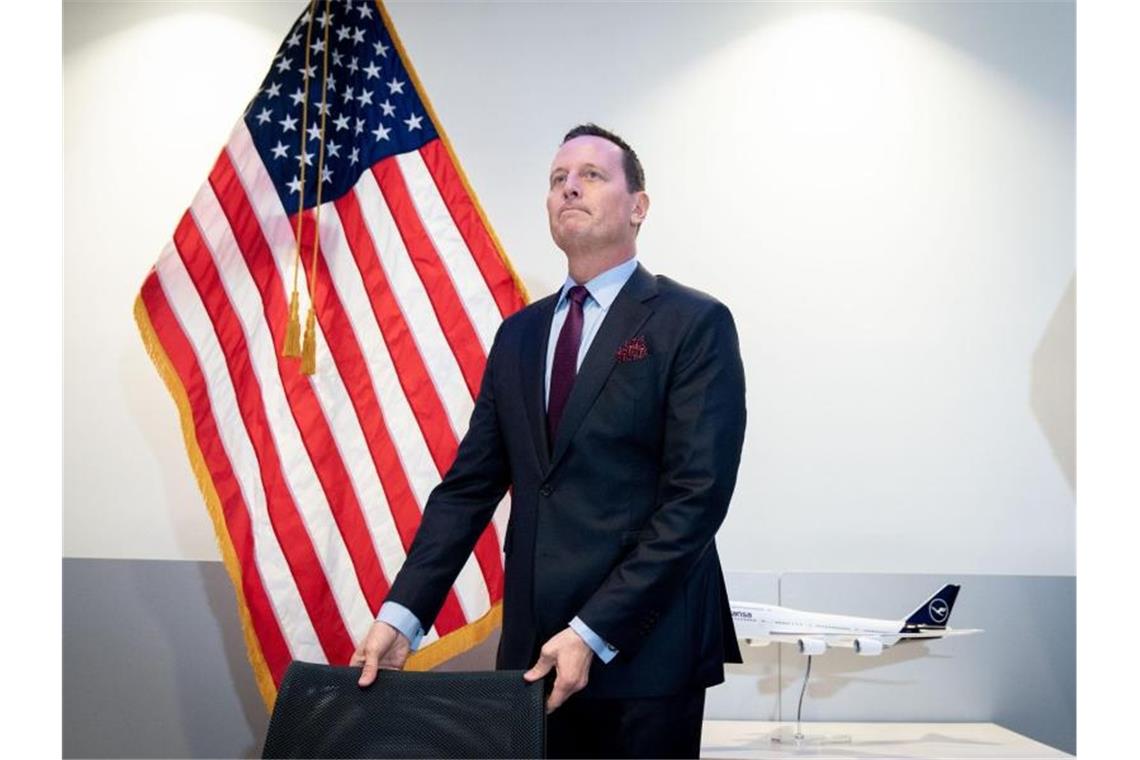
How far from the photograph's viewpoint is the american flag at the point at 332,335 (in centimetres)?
299

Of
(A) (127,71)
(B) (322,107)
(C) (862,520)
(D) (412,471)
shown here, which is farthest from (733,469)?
(A) (127,71)

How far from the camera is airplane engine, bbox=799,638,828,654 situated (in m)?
3.05

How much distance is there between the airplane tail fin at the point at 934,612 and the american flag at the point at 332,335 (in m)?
1.13

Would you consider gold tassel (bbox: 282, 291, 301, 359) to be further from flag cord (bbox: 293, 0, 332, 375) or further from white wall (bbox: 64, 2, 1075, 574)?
white wall (bbox: 64, 2, 1075, 574)

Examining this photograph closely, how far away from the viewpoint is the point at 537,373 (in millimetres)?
2180

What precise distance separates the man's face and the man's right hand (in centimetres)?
79

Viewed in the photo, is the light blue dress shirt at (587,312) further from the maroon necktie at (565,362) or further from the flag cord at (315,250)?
the flag cord at (315,250)

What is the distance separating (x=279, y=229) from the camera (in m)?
3.11

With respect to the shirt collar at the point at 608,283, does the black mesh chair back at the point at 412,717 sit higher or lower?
lower

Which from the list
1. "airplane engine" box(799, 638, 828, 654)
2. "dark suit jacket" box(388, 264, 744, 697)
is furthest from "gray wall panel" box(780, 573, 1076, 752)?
"dark suit jacket" box(388, 264, 744, 697)

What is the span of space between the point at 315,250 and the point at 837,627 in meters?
1.70

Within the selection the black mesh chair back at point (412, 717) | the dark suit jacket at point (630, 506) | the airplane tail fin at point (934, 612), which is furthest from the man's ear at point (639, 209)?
the airplane tail fin at point (934, 612)

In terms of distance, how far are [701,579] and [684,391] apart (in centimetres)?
34

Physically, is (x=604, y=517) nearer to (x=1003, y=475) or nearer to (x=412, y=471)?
(x=412, y=471)
